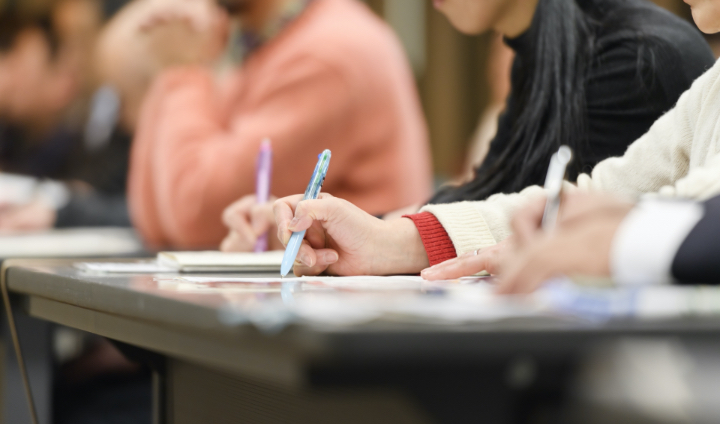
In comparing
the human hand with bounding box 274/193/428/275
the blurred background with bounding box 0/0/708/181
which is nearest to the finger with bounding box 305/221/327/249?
the human hand with bounding box 274/193/428/275

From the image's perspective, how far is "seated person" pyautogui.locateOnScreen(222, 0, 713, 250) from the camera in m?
0.84

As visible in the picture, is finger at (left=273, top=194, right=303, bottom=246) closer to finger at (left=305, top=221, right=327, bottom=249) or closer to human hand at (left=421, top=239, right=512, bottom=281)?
finger at (left=305, top=221, right=327, bottom=249)

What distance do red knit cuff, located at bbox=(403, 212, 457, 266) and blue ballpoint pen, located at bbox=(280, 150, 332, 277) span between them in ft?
0.33

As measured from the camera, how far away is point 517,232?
499 mm

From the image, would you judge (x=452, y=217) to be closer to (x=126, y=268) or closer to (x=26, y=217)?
(x=126, y=268)

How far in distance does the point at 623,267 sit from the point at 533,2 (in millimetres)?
607

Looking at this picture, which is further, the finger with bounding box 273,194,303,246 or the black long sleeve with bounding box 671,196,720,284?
the finger with bounding box 273,194,303,246

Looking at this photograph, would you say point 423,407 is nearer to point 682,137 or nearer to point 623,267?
point 623,267

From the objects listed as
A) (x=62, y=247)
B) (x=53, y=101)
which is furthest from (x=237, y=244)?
(x=53, y=101)

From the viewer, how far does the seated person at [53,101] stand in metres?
2.90

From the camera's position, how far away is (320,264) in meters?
0.72

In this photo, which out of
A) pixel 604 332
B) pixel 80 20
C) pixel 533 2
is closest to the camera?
pixel 604 332

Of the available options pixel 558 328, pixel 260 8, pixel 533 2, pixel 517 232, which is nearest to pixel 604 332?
pixel 558 328

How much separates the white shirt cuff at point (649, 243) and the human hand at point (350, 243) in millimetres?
309
